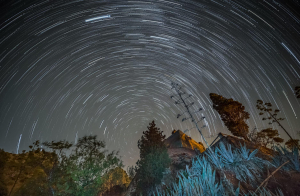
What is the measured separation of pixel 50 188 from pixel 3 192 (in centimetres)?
886

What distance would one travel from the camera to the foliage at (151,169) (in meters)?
17.8

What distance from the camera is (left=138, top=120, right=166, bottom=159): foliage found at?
20939 mm

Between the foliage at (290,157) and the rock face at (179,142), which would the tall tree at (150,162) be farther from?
the foliage at (290,157)

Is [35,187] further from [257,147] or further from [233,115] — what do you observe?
[233,115]

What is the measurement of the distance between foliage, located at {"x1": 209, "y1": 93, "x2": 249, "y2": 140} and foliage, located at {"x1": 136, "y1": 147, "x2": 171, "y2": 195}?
547 inches

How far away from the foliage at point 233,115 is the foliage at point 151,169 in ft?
45.6

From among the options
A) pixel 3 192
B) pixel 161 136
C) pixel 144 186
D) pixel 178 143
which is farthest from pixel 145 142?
pixel 3 192

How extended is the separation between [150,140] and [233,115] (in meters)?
16.5

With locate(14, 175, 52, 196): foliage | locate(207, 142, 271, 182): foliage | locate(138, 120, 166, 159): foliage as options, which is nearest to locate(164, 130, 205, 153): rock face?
locate(138, 120, 166, 159): foliage

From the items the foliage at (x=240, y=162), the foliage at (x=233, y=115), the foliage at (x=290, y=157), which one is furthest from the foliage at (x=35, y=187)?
the foliage at (x=233, y=115)

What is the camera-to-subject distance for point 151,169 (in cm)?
1817

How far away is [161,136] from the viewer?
910 inches

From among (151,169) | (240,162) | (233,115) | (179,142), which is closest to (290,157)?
(240,162)

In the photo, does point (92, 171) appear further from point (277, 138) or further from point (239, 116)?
point (277, 138)
